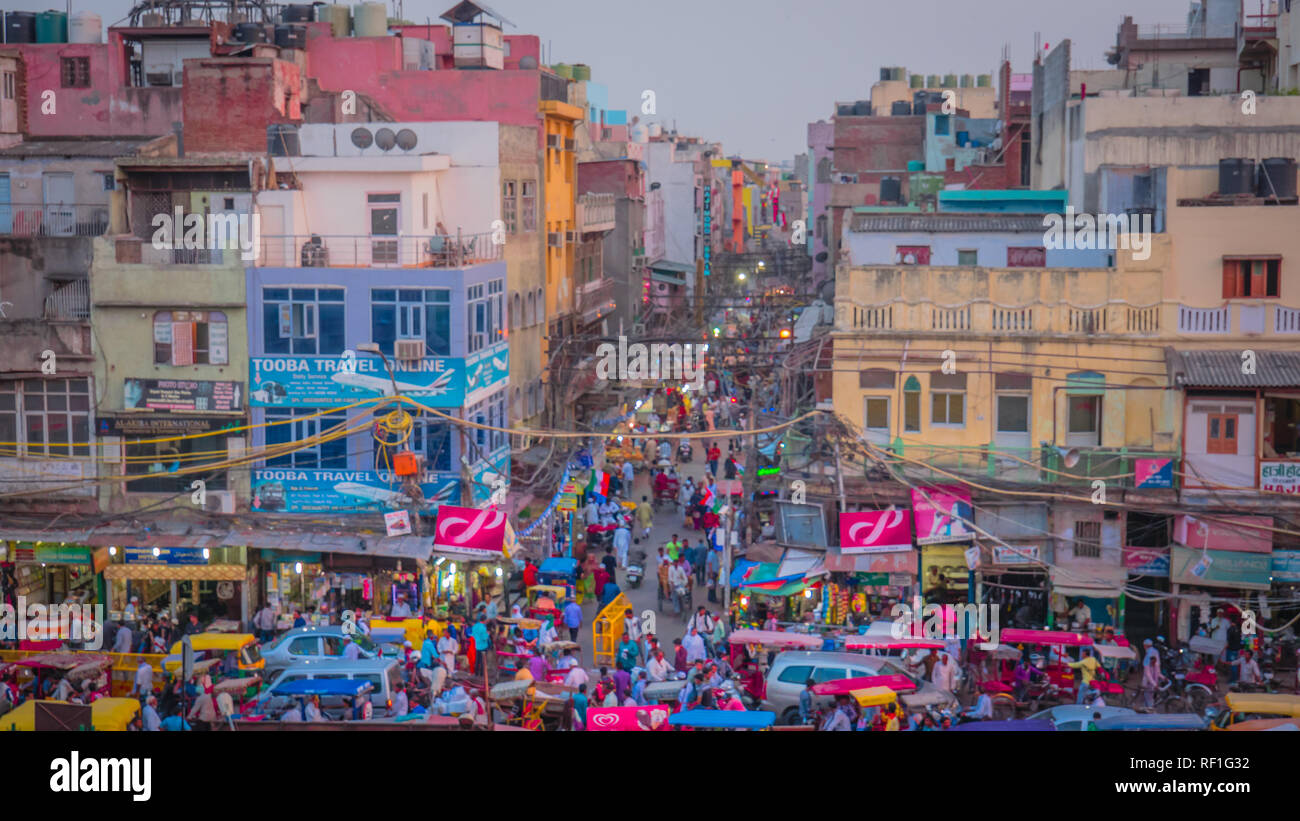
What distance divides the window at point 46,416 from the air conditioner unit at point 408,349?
674 cm

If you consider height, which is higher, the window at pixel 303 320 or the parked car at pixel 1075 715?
the window at pixel 303 320

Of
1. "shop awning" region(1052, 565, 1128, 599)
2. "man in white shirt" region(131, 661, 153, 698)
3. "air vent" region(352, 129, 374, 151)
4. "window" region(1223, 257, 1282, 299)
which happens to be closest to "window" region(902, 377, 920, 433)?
"shop awning" region(1052, 565, 1128, 599)

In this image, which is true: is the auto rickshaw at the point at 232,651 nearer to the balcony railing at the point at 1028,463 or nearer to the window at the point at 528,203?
the balcony railing at the point at 1028,463

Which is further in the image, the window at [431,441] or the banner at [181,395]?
the banner at [181,395]

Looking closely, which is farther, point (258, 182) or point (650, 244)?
point (650, 244)

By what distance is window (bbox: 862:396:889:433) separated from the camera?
28984 mm

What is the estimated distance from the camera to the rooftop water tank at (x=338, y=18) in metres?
40.9

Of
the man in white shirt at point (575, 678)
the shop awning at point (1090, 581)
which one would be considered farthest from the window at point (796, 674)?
the shop awning at point (1090, 581)

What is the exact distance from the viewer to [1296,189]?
29.1 m

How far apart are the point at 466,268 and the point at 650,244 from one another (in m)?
39.1

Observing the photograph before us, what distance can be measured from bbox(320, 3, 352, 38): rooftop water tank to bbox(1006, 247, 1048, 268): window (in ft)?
66.8
